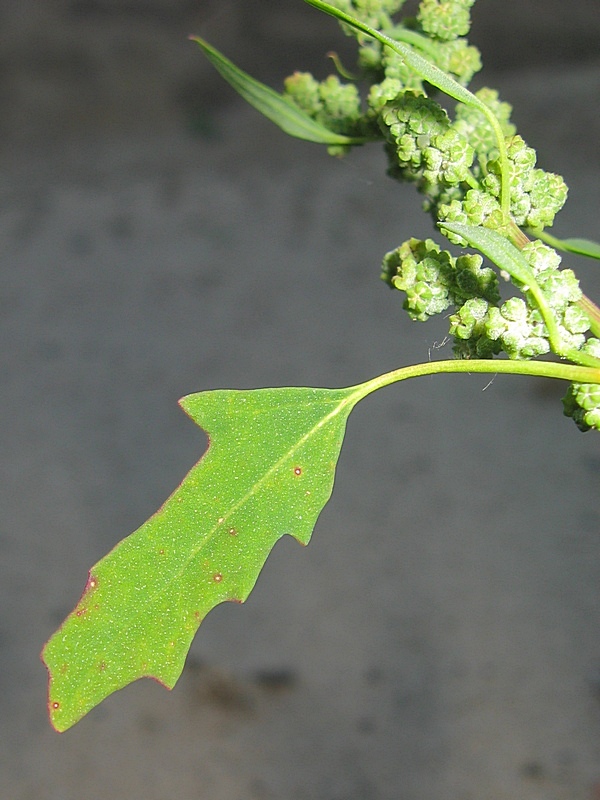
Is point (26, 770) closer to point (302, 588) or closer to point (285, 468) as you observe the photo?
point (302, 588)

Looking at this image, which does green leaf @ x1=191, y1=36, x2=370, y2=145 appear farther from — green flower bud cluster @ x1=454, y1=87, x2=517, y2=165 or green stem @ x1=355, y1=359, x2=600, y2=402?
green stem @ x1=355, y1=359, x2=600, y2=402


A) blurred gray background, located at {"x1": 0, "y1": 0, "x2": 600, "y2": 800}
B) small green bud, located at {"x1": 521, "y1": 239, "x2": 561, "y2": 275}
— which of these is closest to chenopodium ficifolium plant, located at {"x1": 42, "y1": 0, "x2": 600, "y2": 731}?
small green bud, located at {"x1": 521, "y1": 239, "x2": 561, "y2": 275}

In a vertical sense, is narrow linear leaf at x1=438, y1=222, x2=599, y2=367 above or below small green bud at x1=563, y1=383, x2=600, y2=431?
above

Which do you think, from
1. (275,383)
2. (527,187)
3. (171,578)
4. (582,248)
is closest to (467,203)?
(527,187)

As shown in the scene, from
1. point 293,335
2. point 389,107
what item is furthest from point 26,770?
point 389,107

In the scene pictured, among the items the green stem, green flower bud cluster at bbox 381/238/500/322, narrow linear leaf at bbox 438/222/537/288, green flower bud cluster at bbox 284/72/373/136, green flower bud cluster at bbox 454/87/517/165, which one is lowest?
the green stem
